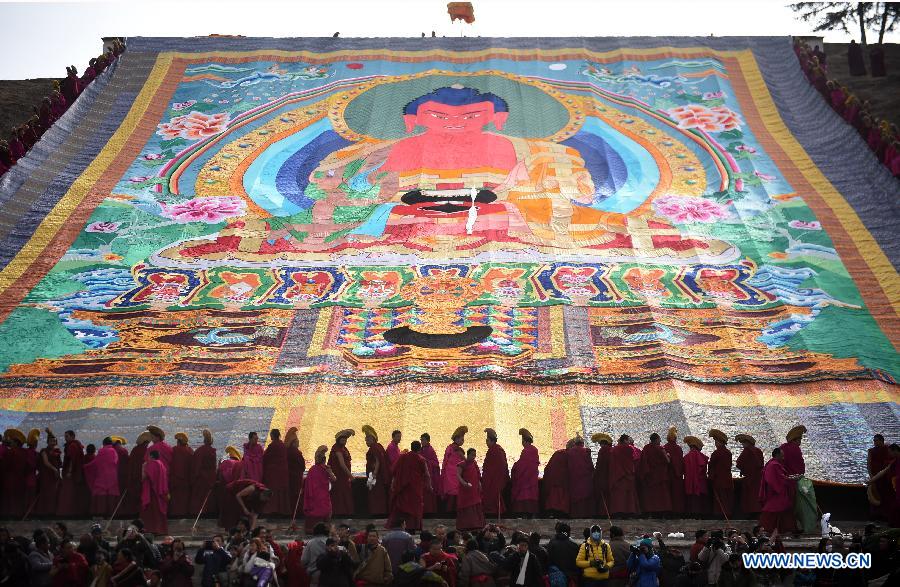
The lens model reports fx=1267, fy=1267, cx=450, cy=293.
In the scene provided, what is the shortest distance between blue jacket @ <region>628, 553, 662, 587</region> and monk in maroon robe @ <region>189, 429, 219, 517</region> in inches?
156

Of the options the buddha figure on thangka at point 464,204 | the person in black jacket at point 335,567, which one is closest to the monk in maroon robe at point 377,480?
the person in black jacket at point 335,567

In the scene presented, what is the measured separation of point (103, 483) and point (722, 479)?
553 cm

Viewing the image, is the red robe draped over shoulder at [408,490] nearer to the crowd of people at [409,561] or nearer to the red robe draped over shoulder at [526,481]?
the red robe draped over shoulder at [526,481]

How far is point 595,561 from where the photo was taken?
958 cm

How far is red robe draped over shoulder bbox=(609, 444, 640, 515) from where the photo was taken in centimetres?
1138

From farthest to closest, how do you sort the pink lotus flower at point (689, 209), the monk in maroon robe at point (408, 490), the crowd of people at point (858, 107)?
the crowd of people at point (858, 107) < the pink lotus flower at point (689, 209) < the monk in maroon robe at point (408, 490)

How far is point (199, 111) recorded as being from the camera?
21.3 m

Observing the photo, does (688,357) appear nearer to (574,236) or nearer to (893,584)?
(574,236)

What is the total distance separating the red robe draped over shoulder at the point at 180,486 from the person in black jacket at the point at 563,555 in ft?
11.6

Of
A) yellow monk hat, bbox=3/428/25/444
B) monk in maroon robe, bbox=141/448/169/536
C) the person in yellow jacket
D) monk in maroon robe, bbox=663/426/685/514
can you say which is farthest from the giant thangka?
the person in yellow jacket

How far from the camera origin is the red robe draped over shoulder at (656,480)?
37.5ft

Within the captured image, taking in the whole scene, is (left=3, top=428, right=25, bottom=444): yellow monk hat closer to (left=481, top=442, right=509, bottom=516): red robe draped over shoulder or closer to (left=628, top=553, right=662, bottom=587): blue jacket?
(left=481, top=442, right=509, bottom=516): red robe draped over shoulder

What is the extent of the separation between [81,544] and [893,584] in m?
5.86

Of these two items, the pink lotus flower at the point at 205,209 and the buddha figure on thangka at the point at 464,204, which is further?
the pink lotus flower at the point at 205,209
